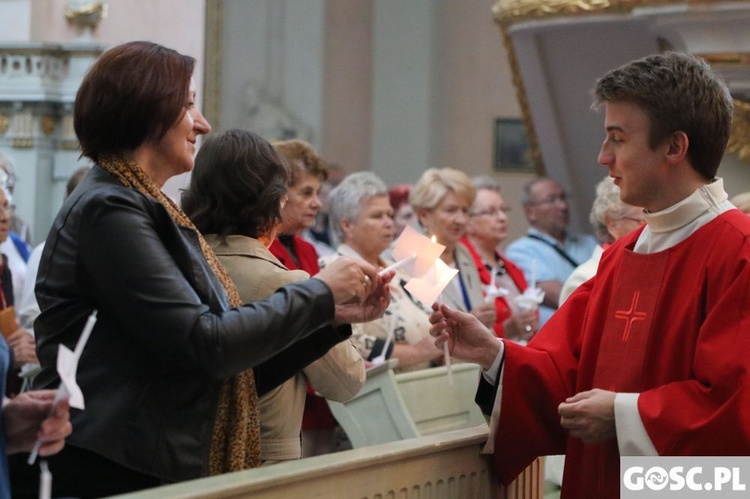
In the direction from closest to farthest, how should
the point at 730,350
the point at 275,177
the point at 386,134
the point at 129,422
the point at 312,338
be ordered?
the point at 129,422
the point at 730,350
the point at 312,338
the point at 275,177
the point at 386,134

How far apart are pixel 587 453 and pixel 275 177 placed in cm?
99

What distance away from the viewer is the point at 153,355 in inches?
90.1

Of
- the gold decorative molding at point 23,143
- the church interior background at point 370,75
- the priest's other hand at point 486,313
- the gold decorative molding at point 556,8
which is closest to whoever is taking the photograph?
the priest's other hand at point 486,313

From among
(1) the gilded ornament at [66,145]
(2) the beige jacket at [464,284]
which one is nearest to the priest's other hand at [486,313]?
(2) the beige jacket at [464,284]

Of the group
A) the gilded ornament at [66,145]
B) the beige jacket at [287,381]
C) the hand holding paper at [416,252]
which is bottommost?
the gilded ornament at [66,145]

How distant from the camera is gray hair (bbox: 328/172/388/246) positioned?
519 centimetres

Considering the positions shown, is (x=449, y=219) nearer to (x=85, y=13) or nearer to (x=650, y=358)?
(x=650, y=358)

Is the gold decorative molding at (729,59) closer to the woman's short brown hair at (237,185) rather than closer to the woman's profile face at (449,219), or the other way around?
the woman's profile face at (449,219)

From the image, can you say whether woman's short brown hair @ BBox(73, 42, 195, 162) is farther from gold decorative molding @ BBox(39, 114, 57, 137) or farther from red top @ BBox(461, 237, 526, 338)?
gold decorative molding @ BBox(39, 114, 57, 137)

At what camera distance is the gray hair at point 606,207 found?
4.95m

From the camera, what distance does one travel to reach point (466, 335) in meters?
2.94

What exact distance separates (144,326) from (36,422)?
0.87ft

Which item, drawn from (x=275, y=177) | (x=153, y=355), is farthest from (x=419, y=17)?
(x=153, y=355)

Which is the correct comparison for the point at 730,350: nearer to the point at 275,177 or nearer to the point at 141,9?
the point at 275,177
